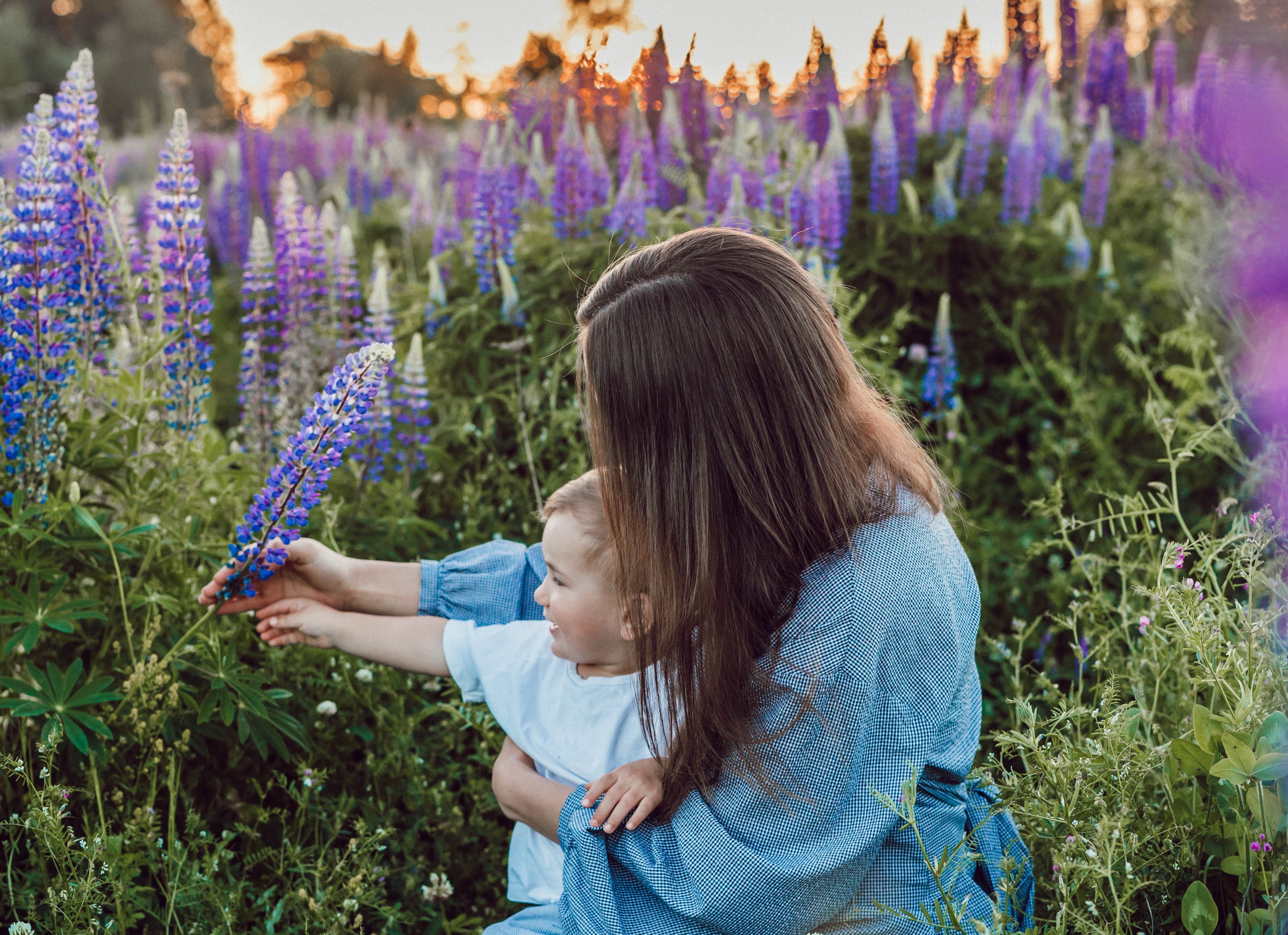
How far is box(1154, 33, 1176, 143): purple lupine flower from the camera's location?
18.3 feet

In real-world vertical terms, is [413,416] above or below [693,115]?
below

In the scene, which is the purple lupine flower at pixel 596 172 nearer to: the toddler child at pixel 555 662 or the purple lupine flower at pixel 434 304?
the purple lupine flower at pixel 434 304

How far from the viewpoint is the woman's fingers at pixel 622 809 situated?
61.2 inches

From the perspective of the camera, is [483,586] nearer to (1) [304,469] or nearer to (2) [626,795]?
(1) [304,469]

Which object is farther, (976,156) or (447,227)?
(976,156)

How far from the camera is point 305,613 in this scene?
1.97 metres

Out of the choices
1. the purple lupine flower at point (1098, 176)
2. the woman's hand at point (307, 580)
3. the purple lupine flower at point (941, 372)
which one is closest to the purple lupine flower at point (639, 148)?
the purple lupine flower at point (941, 372)

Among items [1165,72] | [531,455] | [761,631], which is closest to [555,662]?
[761,631]

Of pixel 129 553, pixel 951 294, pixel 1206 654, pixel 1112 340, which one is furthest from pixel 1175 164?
pixel 129 553

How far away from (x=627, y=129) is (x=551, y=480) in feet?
5.50

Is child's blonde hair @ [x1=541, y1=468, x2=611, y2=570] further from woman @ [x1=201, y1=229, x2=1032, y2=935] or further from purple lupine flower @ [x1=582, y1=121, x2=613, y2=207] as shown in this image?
purple lupine flower @ [x1=582, y1=121, x2=613, y2=207]

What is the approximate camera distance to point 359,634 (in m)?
1.97

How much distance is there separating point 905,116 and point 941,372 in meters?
1.63

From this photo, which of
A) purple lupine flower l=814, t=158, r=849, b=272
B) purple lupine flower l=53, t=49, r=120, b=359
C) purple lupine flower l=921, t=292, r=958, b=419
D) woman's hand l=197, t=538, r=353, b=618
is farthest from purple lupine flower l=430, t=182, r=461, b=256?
woman's hand l=197, t=538, r=353, b=618
